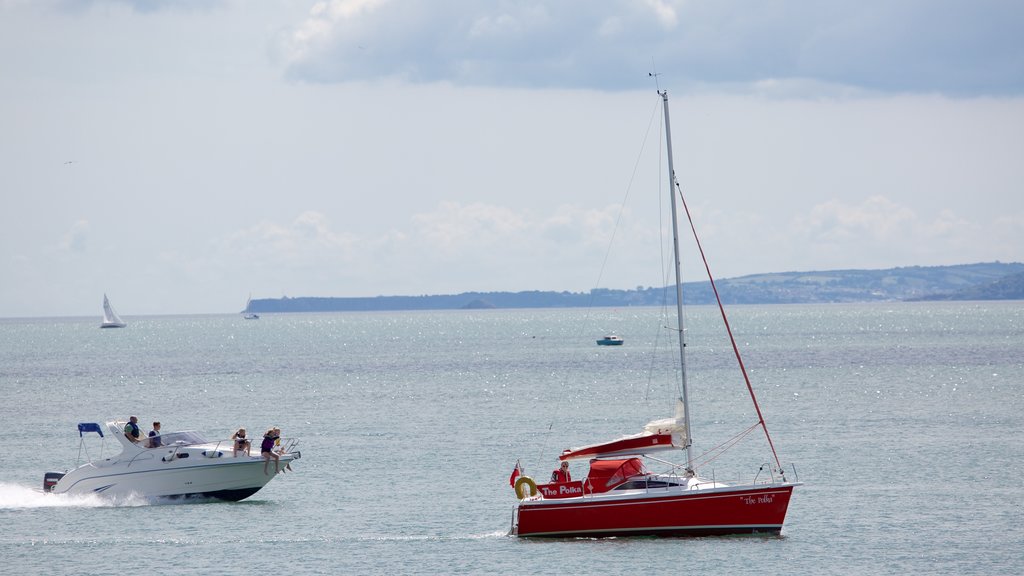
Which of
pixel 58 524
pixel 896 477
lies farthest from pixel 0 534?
pixel 896 477

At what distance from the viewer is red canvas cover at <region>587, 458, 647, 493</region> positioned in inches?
1746

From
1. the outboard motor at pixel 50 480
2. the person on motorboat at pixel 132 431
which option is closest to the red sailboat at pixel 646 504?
the person on motorboat at pixel 132 431

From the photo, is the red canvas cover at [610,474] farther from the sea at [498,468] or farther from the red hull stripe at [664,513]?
the sea at [498,468]

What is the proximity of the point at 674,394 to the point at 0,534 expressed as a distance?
66.7 metres

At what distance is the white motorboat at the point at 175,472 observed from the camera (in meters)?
52.7

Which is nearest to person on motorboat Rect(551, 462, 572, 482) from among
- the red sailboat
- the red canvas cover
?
the red sailboat

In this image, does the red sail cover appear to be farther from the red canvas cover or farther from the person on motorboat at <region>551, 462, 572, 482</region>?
the red canvas cover

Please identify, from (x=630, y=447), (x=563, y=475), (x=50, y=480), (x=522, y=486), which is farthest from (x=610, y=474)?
(x=50, y=480)

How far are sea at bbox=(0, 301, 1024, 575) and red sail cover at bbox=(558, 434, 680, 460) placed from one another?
110 inches

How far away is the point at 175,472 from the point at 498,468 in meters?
15.1

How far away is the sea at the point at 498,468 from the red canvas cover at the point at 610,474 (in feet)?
5.40

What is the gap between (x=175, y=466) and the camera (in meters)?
52.7

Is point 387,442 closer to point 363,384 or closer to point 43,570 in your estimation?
point 43,570

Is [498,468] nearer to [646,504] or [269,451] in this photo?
[269,451]
